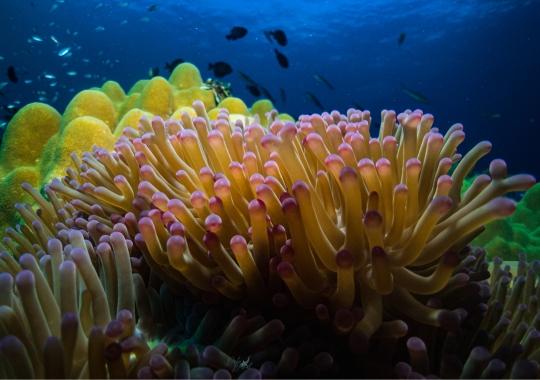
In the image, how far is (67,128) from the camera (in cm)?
349

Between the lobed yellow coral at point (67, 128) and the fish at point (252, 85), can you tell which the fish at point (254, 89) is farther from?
the lobed yellow coral at point (67, 128)

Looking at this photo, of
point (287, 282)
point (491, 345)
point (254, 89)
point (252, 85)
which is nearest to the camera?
point (287, 282)

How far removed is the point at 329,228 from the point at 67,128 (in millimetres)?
3058

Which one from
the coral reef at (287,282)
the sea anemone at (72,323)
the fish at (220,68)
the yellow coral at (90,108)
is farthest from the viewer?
the fish at (220,68)

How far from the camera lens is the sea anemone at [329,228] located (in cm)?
127

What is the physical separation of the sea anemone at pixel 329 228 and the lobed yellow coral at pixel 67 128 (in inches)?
78.0

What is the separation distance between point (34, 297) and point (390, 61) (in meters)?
55.0

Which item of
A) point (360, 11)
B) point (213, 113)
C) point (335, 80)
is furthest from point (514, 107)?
point (213, 113)

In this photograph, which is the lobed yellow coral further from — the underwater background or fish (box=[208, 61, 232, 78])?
fish (box=[208, 61, 232, 78])

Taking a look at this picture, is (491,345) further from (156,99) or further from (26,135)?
(26,135)

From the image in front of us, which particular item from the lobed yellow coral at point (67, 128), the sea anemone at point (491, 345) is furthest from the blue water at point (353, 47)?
the sea anemone at point (491, 345)

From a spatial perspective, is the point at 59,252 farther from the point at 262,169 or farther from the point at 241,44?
the point at 241,44

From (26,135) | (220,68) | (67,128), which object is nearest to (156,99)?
(67,128)

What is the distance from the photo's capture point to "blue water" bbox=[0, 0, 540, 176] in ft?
118
